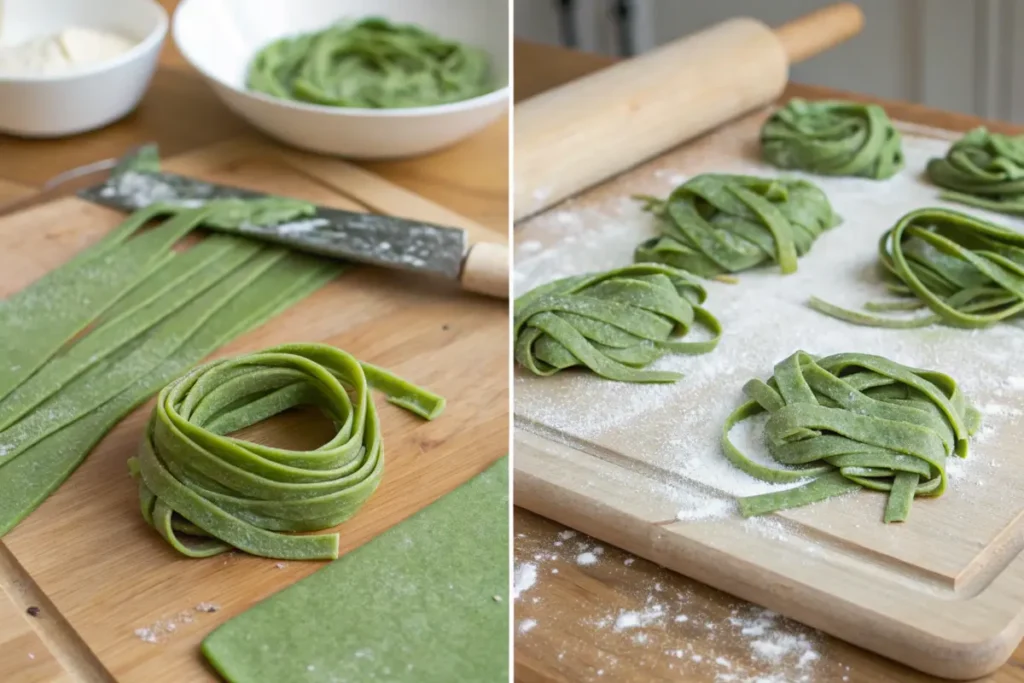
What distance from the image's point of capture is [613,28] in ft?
13.1

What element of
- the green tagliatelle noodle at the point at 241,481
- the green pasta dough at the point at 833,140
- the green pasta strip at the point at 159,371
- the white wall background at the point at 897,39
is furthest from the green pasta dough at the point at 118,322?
the white wall background at the point at 897,39

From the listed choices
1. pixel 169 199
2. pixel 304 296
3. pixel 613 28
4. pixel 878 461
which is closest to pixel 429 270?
pixel 304 296

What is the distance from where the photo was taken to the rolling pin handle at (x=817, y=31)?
2.43 m

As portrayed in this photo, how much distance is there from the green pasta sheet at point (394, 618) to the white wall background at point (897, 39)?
2.68m

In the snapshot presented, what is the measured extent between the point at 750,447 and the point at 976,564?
275 mm

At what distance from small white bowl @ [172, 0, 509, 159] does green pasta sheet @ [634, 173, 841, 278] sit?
38cm

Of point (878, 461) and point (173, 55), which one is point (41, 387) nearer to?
point (878, 461)

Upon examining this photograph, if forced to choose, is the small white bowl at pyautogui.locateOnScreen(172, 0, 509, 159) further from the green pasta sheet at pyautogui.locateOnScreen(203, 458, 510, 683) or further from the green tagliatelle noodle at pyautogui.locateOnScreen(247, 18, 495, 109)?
the green pasta sheet at pyautogui.locateOnScreen(203, 458, 510, 683)

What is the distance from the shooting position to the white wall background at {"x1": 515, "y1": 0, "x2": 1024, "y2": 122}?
10.9ft

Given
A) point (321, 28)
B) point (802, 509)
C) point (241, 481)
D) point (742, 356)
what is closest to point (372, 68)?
point (321, 28)

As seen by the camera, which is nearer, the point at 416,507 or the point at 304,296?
the point at 416,507

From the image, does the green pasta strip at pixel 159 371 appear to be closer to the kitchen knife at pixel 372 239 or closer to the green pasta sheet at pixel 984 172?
the kitchen knife at pixel 372 239

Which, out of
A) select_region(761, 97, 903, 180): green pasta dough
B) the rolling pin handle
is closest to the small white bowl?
select_region(761, 97, 903, 180): green pasta dough

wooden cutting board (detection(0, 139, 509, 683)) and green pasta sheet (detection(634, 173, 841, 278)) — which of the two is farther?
green pasta sheet (detection(634, 173, 841, 278))
